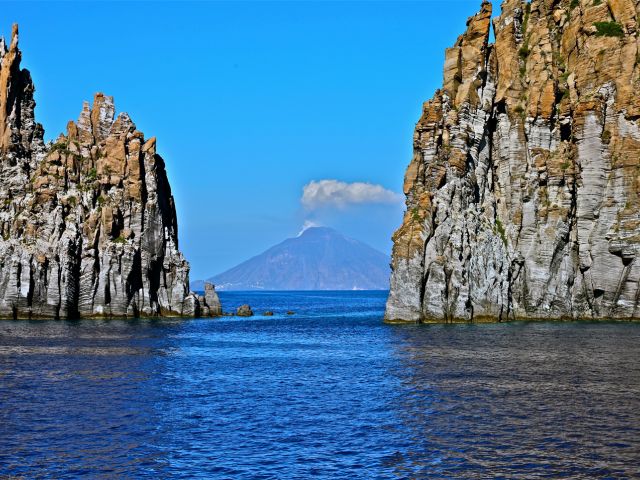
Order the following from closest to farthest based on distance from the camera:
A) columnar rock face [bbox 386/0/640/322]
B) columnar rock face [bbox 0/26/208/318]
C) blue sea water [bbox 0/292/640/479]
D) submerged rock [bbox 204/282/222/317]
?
blue sea water [bbox 0/292/640/479], columnar rock face [bbox 386/0/640/322], columnar rock face [bbox 0/26/208/318], submerged rock [bbox 204/282/222/317]

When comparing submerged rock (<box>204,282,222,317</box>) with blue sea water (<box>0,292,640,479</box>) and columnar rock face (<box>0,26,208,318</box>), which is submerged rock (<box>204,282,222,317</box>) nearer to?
columnar rock face (<box>0,26,208,318</box>)

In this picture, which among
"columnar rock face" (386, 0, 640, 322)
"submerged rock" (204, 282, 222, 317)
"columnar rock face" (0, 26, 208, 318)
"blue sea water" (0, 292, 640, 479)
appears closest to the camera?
"blue sea water" (0, 292, 640, 479)

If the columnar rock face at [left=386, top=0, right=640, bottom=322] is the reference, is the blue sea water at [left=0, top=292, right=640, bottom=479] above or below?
below

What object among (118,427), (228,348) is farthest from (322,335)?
(118,427)

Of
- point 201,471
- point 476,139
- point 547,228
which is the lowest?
point 201,471

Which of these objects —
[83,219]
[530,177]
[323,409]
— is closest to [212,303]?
[83,219]

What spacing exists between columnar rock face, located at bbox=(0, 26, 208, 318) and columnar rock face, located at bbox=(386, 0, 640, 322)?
48008 millimetres

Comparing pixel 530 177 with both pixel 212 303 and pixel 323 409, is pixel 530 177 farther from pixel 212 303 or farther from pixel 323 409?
pixel 323 409

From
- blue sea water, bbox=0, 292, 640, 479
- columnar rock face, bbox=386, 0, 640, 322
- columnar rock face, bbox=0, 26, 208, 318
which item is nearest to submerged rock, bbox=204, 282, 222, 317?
columnar rock face, bbox=0, 26, 208, 318

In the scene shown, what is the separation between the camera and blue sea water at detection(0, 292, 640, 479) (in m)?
36.1

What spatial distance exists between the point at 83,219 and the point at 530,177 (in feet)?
271

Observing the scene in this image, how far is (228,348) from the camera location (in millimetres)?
91750

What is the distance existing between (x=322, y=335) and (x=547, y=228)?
45.9m

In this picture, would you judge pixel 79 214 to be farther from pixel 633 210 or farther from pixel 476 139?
pixel 633 210
